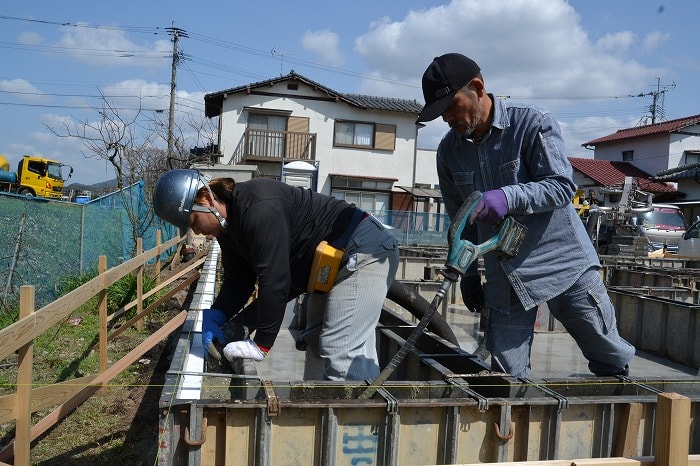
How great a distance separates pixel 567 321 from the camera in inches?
125

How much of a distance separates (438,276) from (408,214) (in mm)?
15464

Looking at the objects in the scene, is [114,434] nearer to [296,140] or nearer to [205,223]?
[205,223]

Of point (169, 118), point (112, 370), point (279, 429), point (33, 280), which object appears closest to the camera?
point (279, 429)

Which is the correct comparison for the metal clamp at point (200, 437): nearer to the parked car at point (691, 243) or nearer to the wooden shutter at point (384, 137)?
the parked car at point (691, 243)

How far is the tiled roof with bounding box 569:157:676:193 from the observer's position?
1234 inches

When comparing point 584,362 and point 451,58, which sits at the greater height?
point 451,58

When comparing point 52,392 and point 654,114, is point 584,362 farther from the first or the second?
point 654,114

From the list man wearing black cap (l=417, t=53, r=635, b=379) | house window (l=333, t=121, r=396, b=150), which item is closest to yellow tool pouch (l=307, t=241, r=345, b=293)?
man wearing black cap (l=417, t=53, r=635, b=379)

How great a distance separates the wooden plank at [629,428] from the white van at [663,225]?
71.8 feet

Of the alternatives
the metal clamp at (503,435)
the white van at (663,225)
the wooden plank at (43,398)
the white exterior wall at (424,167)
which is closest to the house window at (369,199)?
the white exterior wall at (424,167)

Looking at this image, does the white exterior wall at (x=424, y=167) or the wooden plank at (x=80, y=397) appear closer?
the wooden plank at (x=80, y=397)

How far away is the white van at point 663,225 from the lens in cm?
2300

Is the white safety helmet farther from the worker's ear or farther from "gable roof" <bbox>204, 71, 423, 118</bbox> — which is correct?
"gable roof" <bbox>204, 71, 423, 118</bbox>

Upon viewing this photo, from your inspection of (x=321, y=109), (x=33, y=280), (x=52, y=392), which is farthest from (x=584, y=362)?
Result: (x=321, y=109)
